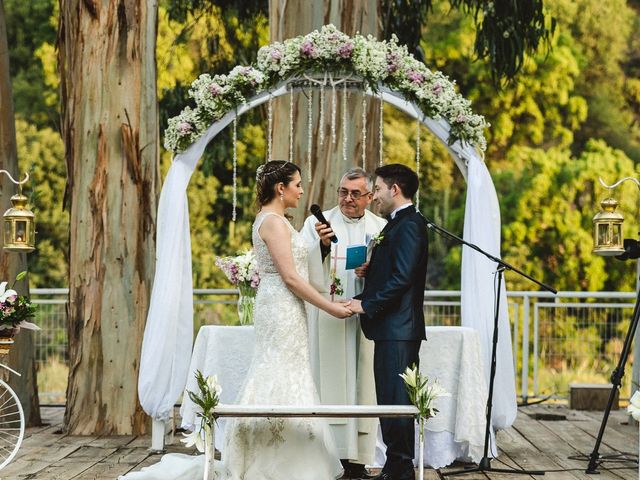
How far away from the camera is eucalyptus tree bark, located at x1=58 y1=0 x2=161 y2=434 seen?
10438 millimetres

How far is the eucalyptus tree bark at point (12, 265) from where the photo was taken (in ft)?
35.6

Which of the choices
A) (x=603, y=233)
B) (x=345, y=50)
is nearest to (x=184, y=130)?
(x=345, y=50)

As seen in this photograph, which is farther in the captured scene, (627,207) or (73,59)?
(627,207)

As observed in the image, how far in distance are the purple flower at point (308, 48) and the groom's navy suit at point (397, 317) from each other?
5.98ft

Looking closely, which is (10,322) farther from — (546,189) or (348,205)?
(546,189)

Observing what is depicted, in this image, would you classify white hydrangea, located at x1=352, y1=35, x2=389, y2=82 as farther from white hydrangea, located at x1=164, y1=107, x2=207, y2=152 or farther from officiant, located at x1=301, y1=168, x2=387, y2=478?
white hydrangea, located at x1=164, y1=107, x2=207, y2=152

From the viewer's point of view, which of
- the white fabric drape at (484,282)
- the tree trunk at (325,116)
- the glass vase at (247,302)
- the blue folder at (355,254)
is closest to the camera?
the blue folder at (355,254)

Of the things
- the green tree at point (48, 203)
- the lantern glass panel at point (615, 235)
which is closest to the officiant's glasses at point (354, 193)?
the lantern glass panel at point (615, 235)

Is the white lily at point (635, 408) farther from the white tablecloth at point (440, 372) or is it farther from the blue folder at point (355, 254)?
the blue folder at point (355, 254)

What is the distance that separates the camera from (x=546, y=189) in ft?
75.8

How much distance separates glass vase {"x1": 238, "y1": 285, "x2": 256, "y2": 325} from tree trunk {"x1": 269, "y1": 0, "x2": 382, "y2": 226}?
316 cm

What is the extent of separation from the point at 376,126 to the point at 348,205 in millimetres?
4701

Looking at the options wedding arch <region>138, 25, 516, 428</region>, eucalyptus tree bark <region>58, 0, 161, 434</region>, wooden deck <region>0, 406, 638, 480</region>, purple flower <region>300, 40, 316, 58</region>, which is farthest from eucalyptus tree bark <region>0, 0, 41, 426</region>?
purple flower <region>300, 40, 316, 58</region>

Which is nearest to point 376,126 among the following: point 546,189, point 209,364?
point 209,364
